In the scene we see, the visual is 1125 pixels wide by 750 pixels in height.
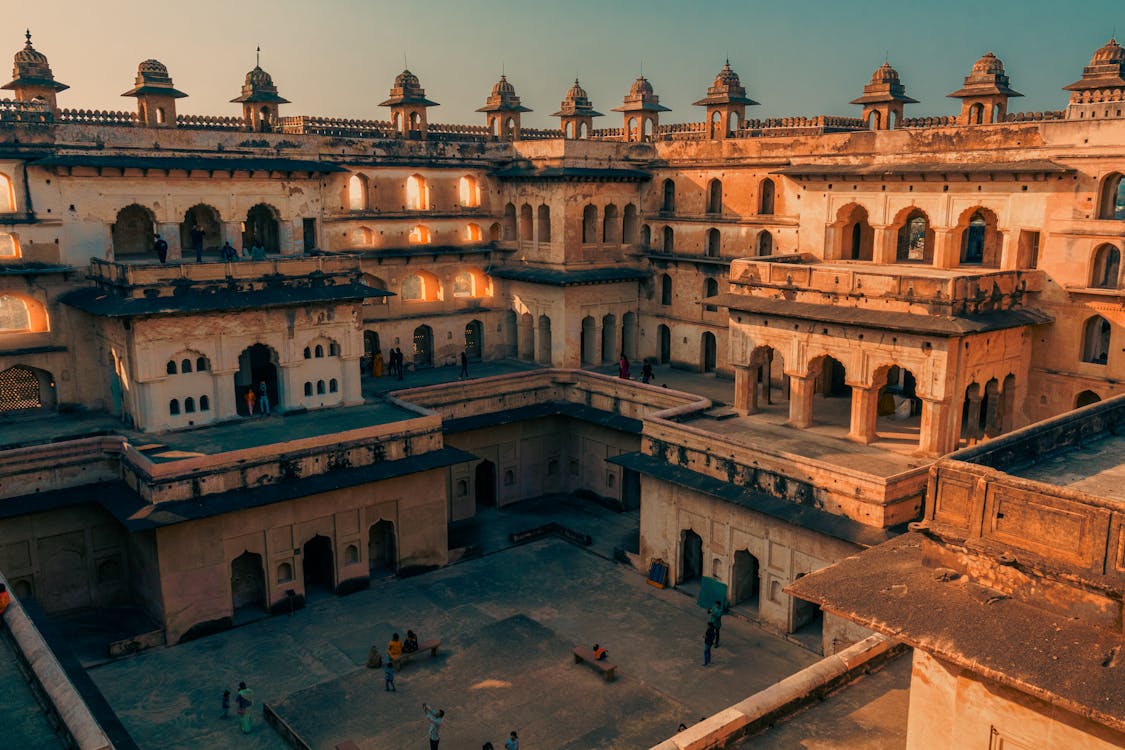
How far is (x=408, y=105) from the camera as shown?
37.1m

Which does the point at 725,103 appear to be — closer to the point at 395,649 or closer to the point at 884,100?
the point at 884,100

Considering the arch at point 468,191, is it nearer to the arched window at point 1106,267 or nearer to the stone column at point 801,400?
the stone column at point 801,400

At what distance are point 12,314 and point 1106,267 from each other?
113 ft

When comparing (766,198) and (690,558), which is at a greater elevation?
(766,198)

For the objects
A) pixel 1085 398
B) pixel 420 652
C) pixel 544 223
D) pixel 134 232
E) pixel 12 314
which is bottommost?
pixel 420 652

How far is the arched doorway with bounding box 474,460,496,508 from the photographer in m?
34.1

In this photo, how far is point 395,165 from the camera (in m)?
35.1

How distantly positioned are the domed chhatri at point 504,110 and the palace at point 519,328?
344 cm

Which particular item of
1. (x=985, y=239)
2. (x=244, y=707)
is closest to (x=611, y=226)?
(x=985, y=239)

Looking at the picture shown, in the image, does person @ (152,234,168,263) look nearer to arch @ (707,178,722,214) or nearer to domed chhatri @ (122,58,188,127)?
domed chhatri @ (122,58,188,127)

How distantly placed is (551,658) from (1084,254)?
17.9 metres

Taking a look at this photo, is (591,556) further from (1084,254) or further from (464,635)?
(1084,254)

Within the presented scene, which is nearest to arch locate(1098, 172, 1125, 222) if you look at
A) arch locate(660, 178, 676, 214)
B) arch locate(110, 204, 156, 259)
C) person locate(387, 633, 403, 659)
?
arch locate(660, 178, 676, 214)

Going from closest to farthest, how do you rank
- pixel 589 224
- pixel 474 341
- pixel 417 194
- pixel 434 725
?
1. pixel 434 725
2. pixel 589 224
3. pixel 417 194
4. pixel 474 341
